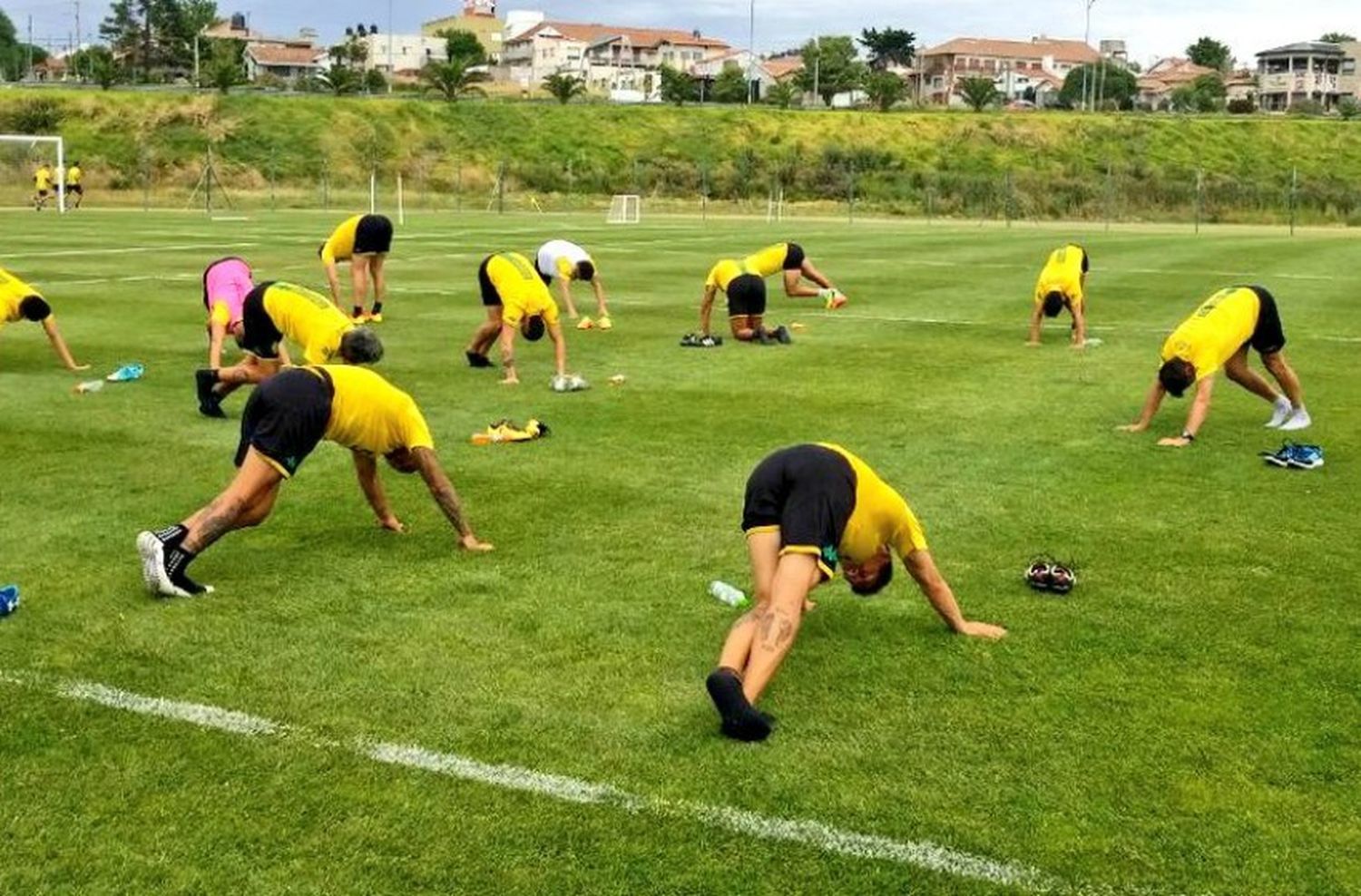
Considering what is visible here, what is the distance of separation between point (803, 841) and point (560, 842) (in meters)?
0.90

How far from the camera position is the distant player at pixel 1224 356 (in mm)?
11539

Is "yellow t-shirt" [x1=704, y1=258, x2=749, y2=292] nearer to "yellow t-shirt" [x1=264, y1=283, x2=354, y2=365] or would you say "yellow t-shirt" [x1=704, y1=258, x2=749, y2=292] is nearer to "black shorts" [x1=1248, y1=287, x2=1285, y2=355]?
"yellow t-shirt" [x1=264, y1=283, x2=354, y2=365]

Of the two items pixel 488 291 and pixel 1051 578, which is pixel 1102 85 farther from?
pixel 1051 578

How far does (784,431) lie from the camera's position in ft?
41.7

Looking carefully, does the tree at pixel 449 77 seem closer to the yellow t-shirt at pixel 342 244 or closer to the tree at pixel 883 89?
the tree at pixel 883 89

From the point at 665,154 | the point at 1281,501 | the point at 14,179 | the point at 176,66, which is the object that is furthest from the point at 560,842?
the point at 176,66

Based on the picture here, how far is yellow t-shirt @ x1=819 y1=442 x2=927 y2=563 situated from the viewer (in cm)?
652

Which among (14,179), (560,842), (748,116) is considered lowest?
(560,842)

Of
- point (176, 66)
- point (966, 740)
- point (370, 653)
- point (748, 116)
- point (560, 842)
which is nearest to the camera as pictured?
point (560, 842)

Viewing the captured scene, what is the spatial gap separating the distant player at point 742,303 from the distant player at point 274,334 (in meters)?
7.00

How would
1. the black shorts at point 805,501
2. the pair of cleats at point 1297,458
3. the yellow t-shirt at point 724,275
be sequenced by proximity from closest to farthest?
1. the black shorts at point 805,501
2. the pair of cleats at point 1297,458
3. the yellow t-shirt at point 724,275

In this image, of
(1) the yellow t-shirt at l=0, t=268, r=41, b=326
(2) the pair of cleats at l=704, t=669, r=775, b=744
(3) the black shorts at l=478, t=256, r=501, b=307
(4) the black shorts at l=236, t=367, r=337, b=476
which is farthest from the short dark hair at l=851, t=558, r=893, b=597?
(1) the yellow t-shirt at l=0, t=268, r=41, b=326

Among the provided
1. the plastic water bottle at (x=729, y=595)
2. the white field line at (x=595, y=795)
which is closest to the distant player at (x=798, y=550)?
the white field line at (x=595, y=795)

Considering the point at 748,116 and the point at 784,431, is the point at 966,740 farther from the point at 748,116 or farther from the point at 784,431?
the point at 748,116
